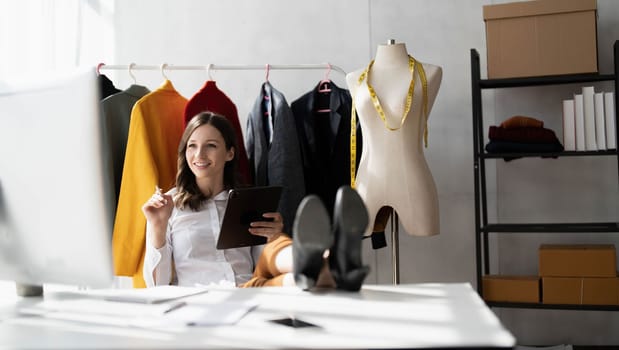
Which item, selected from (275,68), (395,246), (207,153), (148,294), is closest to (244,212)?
(207,153)

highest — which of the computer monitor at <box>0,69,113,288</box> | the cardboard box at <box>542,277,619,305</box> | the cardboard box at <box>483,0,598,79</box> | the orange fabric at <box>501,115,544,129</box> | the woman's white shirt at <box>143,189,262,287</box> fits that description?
the cardboard box at <box>483,0,598,79</box>

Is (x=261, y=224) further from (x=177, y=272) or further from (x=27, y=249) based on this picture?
(x=27, y=249)

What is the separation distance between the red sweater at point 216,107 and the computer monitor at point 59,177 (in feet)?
6.36

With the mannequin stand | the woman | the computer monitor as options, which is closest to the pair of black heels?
the computer monitor

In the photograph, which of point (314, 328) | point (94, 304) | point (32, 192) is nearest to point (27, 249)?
point (32, 192)

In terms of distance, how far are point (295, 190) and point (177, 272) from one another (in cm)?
78

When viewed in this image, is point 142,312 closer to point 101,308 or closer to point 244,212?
point 101,308

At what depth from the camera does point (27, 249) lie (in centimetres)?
149

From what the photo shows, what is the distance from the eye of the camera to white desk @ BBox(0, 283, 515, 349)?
1264mm

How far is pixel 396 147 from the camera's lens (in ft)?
9.93

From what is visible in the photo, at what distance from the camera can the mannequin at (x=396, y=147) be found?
3.01m

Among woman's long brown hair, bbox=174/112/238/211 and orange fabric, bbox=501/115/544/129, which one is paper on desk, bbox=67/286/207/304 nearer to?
woman's long brown hair, bbox=174/112/238/211

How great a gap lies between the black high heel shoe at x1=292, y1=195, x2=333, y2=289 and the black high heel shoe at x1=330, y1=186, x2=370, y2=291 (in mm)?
34

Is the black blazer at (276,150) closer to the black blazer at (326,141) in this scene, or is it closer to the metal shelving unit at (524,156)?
the black blazer at (326,141)
